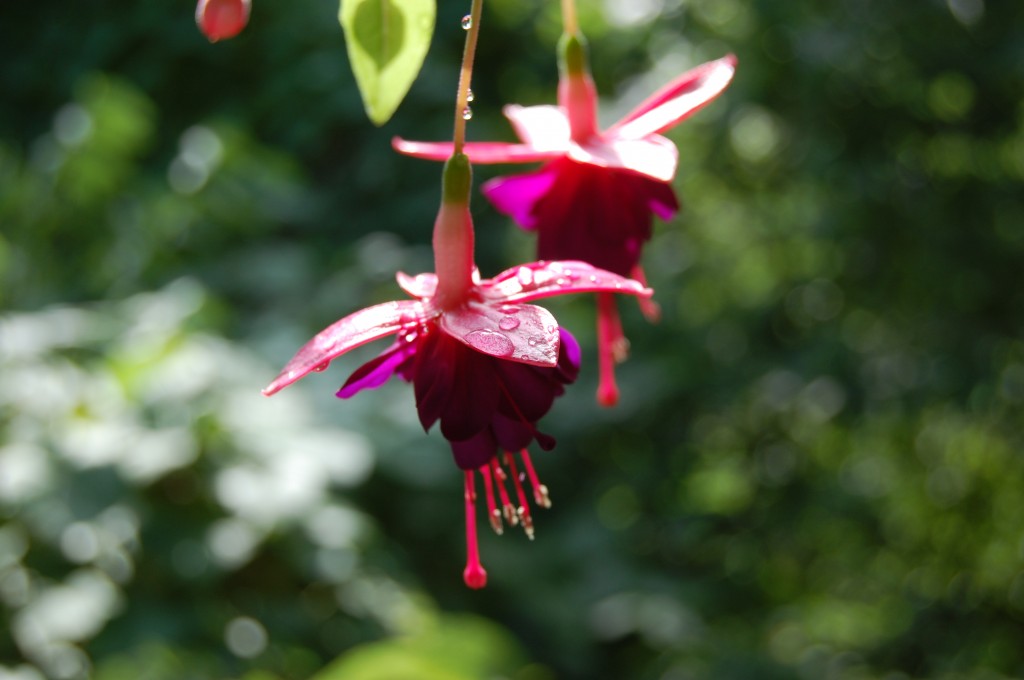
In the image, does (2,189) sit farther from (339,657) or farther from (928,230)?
(928,230)

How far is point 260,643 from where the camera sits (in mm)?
1353

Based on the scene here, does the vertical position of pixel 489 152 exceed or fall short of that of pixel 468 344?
it exceeds it

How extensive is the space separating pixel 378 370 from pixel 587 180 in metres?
0.16

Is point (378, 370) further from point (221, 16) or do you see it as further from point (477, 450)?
point (221, 16)

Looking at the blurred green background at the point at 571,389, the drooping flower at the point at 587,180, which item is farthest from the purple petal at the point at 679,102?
the blurred green background at the point at 571,389

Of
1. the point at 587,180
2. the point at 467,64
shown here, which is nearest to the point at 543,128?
the point at 587,180

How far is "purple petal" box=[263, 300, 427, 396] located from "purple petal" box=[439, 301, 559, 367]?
0.06ft

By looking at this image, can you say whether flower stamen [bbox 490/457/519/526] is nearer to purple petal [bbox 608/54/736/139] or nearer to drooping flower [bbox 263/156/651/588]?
drooping flower [bbox 263/156/651/588]

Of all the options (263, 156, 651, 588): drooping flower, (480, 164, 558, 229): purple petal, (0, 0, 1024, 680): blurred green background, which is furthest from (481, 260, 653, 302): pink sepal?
(0, 0, 1024, 680): blurred green background

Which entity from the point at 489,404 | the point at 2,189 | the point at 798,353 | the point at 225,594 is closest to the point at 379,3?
the point at 489,404

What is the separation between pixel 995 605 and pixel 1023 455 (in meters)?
0.33

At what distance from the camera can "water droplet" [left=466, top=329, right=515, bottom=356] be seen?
412 mm

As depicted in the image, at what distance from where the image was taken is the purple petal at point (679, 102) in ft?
1.64

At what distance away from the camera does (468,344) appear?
1.43 ft
